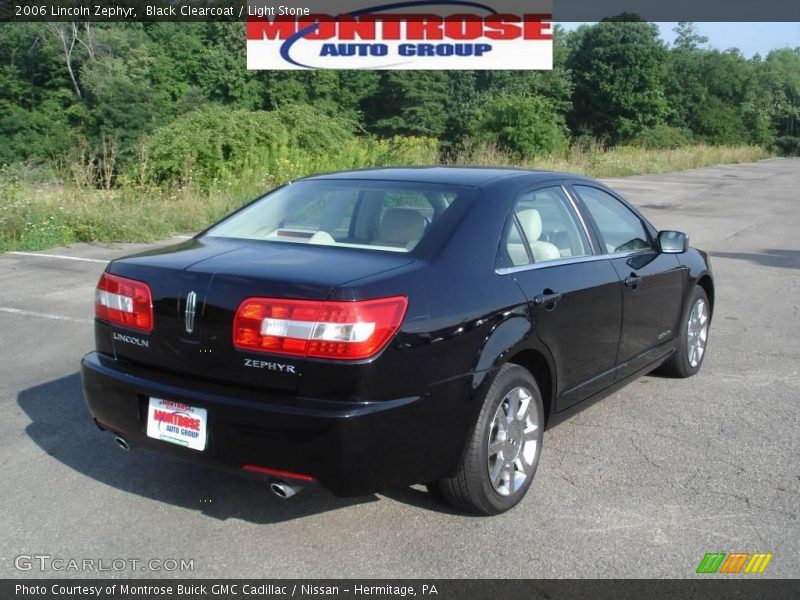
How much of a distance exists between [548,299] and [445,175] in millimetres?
902

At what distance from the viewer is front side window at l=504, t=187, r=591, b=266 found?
13.6ft

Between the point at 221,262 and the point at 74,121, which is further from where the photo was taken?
the point at 74,121

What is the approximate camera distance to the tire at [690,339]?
19.3ft

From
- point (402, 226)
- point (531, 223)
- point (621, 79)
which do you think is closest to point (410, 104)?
point (621, 79)

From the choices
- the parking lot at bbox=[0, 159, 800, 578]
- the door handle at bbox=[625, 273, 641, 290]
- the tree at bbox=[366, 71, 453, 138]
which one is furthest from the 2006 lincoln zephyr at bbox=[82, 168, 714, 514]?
A: the tree at bbox=[366, 71, 453, 138]

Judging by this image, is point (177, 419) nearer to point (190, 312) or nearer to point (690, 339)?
point (190, 312)

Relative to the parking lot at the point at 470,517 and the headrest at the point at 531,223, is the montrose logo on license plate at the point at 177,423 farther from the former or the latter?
the headrest at the point at 531,223

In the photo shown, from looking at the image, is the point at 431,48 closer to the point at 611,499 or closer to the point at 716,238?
the point at 716,238

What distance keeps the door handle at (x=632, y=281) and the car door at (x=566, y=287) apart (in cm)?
12

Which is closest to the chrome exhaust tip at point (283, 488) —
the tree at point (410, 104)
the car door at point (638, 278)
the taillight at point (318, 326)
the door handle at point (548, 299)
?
the taillight at point (318, 326)
